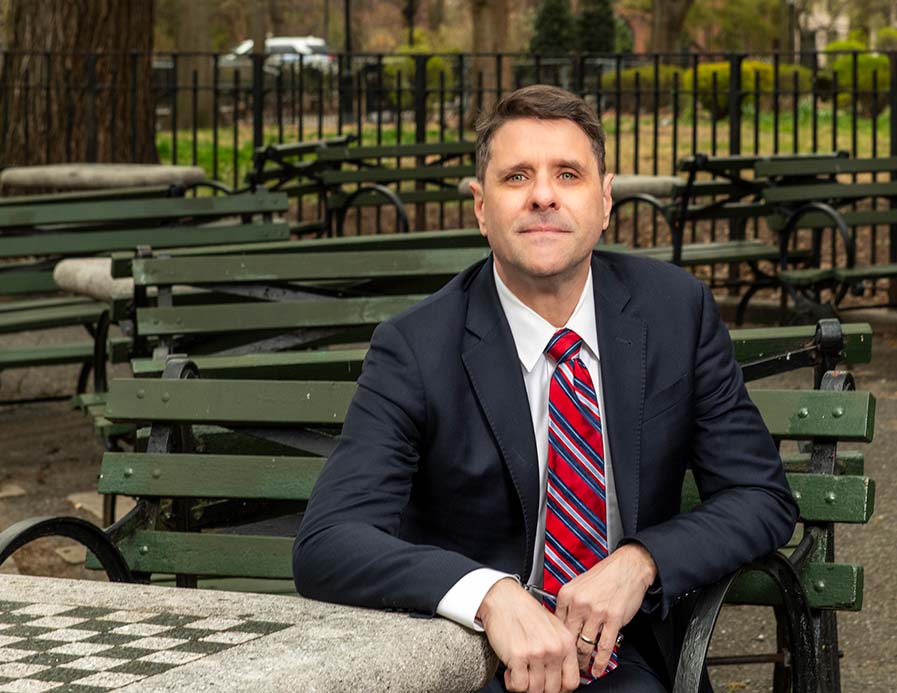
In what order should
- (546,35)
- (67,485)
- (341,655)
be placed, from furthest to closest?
(546,35)
(67,485)
(341,655)

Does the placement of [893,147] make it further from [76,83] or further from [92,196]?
[76,83]

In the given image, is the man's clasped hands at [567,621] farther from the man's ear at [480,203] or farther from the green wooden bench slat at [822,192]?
the green wooden bench slat at [822,192]

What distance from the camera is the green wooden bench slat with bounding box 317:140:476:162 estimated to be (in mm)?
10422

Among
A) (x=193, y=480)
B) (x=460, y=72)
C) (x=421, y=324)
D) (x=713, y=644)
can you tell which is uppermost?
(x=460, y=72)

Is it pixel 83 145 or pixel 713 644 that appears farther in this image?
pixel 83 145

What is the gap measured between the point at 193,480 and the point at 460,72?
8.41 metres

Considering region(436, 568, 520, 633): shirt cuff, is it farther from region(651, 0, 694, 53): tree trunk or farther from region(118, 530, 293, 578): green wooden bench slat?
region(651, 0, 694, 53): tree trunk

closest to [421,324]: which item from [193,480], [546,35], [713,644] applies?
[193,480]

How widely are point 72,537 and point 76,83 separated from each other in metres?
9.69

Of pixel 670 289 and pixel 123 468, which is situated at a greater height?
pixel 670 289

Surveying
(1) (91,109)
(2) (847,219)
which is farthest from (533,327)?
(1) (91,109)

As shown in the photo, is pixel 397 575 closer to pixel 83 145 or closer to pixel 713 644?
pixel 713 644

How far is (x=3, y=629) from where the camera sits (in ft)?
8.25

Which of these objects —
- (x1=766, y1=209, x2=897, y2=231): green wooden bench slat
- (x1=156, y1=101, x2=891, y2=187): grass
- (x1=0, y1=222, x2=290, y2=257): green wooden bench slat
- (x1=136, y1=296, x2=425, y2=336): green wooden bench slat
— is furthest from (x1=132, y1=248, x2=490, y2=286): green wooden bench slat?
(x1=156, y1=101, x2=891, y2=187): grass
